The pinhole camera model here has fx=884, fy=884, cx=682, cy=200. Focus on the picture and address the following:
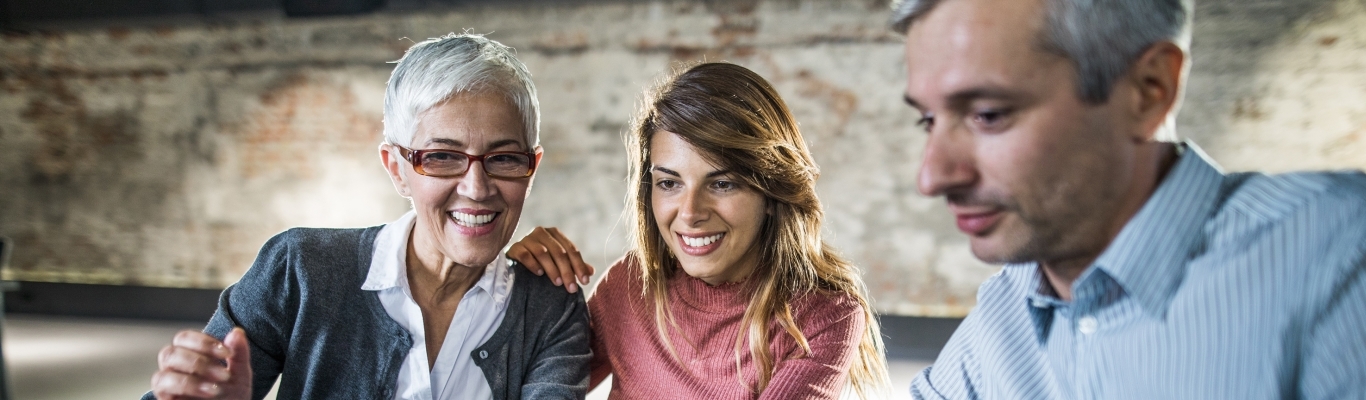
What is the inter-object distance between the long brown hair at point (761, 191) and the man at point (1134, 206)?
789 millimetres

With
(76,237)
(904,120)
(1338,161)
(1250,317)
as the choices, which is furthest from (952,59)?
(76,237)

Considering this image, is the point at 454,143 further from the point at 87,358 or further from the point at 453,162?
the point at 87,358

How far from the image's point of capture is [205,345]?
133cm

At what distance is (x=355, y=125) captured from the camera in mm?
6695

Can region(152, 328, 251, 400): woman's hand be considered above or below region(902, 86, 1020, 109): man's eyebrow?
below

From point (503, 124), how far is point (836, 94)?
4457mm

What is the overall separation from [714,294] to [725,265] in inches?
4.6

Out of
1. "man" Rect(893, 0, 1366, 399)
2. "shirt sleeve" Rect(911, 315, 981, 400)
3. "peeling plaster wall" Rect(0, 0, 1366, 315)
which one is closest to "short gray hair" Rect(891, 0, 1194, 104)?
"man" Rect(893, 0, 1366, 399)

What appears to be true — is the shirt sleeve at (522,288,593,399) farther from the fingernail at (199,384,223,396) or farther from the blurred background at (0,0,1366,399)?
the blurred background at (0,0,1366,399)

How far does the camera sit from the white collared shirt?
1.75 metres

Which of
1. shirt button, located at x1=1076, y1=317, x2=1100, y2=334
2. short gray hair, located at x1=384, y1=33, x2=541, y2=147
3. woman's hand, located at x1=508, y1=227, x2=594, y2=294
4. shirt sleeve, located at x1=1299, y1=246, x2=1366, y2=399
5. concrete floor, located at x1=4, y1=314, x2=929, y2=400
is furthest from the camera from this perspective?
concrete floor, located at x1=4, y1=314, x2=929, y2=400

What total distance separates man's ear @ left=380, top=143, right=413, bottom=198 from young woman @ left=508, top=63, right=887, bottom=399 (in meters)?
0.31

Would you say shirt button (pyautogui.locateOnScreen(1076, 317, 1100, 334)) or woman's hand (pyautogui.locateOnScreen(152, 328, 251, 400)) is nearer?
shirt button (pyautogui.locateOnScreen(1076, 317, 1100, 334))

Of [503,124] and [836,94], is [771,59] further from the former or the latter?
[503,124]
